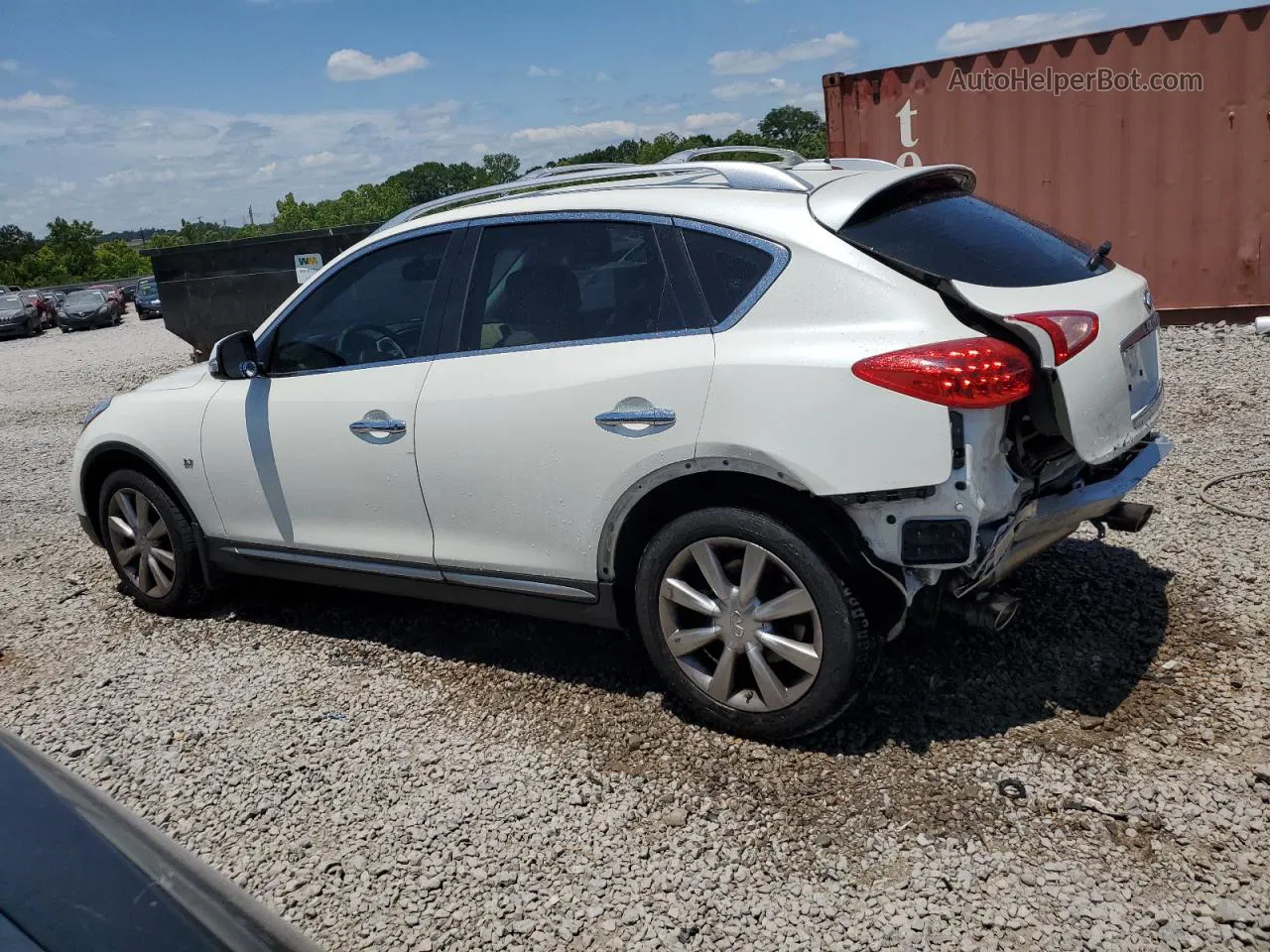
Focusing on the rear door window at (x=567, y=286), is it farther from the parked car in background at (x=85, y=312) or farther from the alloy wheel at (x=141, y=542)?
the parked car in background at (x=85, y=312)

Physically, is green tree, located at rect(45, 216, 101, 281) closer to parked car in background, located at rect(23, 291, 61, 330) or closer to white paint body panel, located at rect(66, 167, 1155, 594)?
parked car in background, located at rect(23, 291, 61, 330)

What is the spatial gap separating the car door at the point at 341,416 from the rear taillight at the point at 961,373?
1.82 m

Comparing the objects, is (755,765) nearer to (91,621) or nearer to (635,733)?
(635,733)

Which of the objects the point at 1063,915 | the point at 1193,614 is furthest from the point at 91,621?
the point at 1193,614

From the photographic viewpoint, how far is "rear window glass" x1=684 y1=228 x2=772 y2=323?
130 inches

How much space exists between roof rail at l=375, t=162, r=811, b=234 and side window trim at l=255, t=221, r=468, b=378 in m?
0.16

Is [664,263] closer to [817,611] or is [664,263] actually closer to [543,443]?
[543,443]

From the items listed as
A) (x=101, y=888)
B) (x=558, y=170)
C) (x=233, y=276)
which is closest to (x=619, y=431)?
(x=558, y=170)

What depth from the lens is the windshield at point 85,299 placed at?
122ft

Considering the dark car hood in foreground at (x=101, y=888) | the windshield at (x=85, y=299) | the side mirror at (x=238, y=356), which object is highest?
the side mirror at (x=238, y=356)

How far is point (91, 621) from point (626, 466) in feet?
11.1

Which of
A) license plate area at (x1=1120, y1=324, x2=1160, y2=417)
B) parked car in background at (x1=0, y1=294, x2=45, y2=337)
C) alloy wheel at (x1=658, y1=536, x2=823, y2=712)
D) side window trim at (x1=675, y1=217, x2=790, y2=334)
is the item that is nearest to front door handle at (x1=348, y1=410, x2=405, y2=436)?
alloy wheel at (x1=658, y1=536, x2=823, y2=712)

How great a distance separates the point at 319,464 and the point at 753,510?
1.91m

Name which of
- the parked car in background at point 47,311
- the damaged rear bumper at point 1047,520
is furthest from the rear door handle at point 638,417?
the parked car in background at point 47,311
